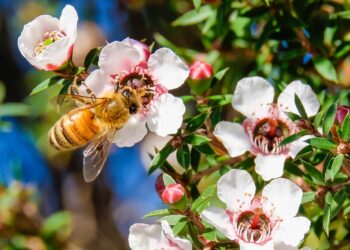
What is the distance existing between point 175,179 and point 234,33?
0.52 m

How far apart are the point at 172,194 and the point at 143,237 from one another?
10cm

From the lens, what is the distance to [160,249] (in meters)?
1.64

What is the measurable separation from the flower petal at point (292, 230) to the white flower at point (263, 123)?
0.40ft

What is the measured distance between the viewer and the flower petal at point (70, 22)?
1.67 m

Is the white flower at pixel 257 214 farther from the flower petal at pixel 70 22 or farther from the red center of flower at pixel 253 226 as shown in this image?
the flower petal at pixel 70 22

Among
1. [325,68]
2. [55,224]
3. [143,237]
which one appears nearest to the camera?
[143,237]

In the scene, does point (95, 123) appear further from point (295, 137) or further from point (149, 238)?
point (295, 137)

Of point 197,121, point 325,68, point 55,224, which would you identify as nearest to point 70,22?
point 197,121

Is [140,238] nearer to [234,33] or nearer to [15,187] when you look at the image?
[234,33]

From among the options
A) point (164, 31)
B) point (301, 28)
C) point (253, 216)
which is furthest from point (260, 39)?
point (164, 31)

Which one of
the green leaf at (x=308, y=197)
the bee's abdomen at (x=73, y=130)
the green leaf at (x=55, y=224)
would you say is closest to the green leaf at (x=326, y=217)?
the green leaf at (x=308, y=197)

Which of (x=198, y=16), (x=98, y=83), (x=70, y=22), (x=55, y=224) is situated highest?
(x=70, y=22)

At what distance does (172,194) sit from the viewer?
1603 millimetres

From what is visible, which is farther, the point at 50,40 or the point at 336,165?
the point at 50,40
